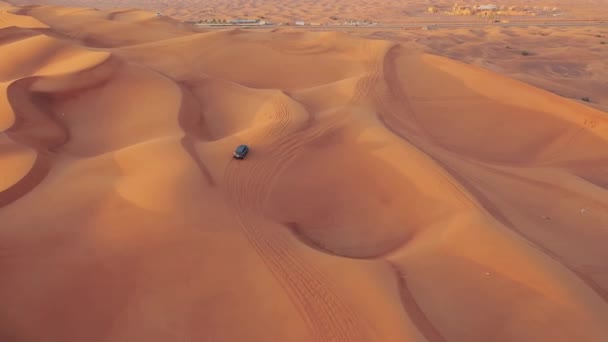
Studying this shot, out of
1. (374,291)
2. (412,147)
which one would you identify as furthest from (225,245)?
(412,147)

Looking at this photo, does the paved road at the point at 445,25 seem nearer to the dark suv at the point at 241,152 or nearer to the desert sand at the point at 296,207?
the desert sand at the point at 296,207

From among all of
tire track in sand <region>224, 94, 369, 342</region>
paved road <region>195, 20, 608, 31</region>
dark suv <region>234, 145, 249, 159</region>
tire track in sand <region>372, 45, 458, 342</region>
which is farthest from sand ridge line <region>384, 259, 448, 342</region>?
paved road <region>195, 20, 608, 31</region>

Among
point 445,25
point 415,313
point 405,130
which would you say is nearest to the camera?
point 415,313

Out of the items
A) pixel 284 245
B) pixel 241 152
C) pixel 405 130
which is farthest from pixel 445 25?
pixel 284 245

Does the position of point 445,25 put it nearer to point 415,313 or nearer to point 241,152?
point 241,152

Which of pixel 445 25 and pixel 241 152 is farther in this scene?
pixel 445 25

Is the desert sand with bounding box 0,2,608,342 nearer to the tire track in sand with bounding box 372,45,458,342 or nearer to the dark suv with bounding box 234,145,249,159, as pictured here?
the tire track in sand with bounding box 372,45,458,342
